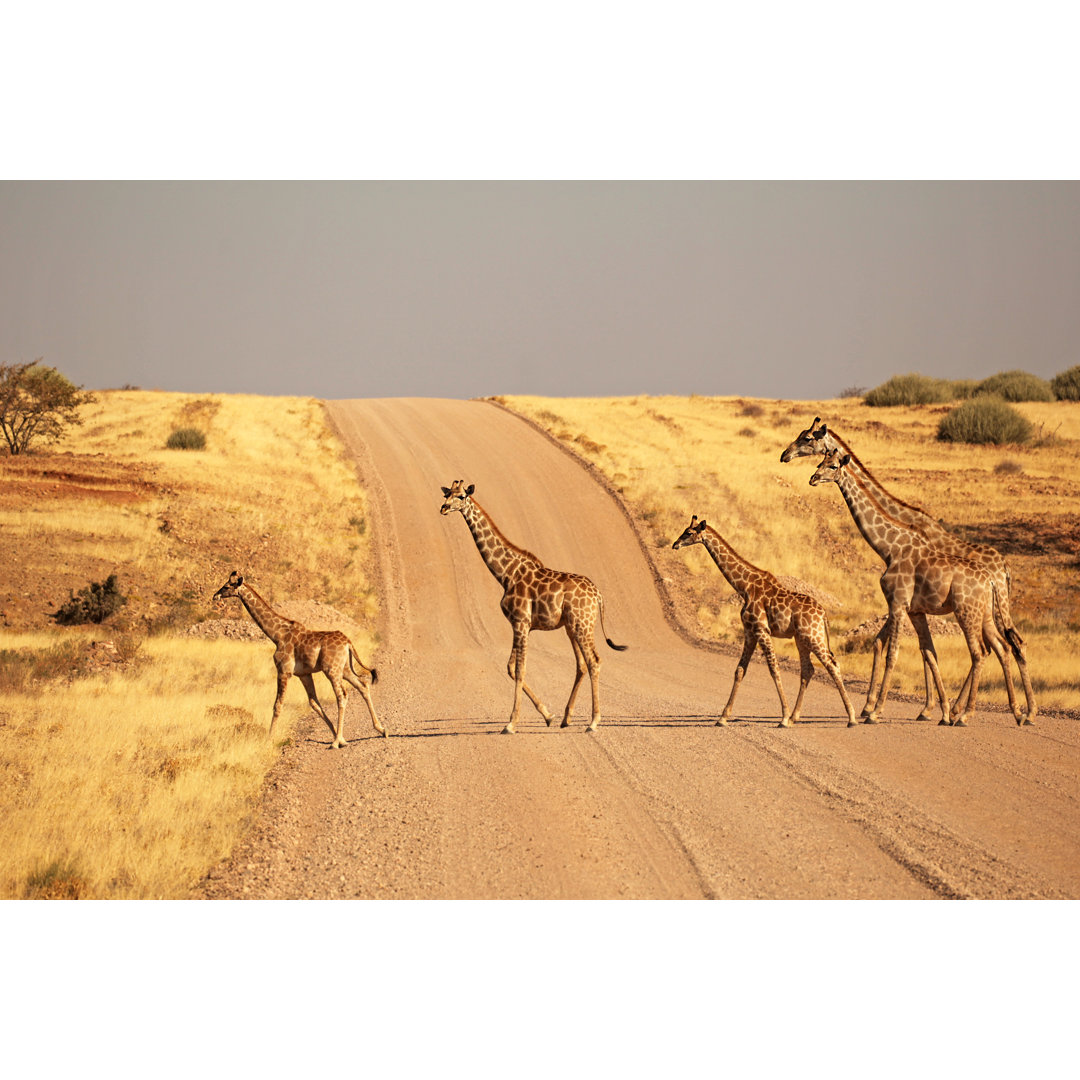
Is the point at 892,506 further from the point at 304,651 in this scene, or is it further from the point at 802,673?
the point at 304,651

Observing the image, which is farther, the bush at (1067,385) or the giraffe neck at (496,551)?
the bush at (1067,385)

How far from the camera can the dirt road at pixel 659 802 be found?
9.12m

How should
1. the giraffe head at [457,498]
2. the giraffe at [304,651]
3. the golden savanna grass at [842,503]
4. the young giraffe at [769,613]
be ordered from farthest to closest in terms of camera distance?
the golden savanna grass at [842,503]
the young giraffe at [769,613]
the giraffe head at [457,498]
the giraffe at [304,651]

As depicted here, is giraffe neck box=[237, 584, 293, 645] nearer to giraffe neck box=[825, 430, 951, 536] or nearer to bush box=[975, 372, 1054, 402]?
giraffe neck box=[825, 430, 951, 536]

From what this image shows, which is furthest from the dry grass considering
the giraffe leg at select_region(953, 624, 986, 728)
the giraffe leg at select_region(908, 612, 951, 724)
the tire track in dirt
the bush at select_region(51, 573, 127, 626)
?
the giraffe leg at select_region(953, 624, 986, 728)

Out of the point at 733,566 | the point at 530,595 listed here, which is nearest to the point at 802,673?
the point at 733,566

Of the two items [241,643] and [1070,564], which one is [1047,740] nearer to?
[241,643]

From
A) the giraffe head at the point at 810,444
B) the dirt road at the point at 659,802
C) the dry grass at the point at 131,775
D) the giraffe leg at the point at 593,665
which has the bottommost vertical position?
the dry grass at the point at 131,775

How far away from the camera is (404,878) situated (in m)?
9.21

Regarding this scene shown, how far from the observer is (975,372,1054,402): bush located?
60.8 meters

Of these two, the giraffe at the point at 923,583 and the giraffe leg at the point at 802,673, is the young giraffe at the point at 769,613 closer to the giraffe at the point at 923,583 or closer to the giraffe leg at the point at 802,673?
the giraffe leg at the point at 802,673

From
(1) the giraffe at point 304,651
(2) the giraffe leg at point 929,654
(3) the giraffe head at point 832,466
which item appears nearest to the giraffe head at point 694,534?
(3) the giraffe head at point 832,466

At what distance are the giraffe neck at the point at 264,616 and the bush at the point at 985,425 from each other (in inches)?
1749

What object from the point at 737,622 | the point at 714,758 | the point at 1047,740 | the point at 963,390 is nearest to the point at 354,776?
the point at 714,758
